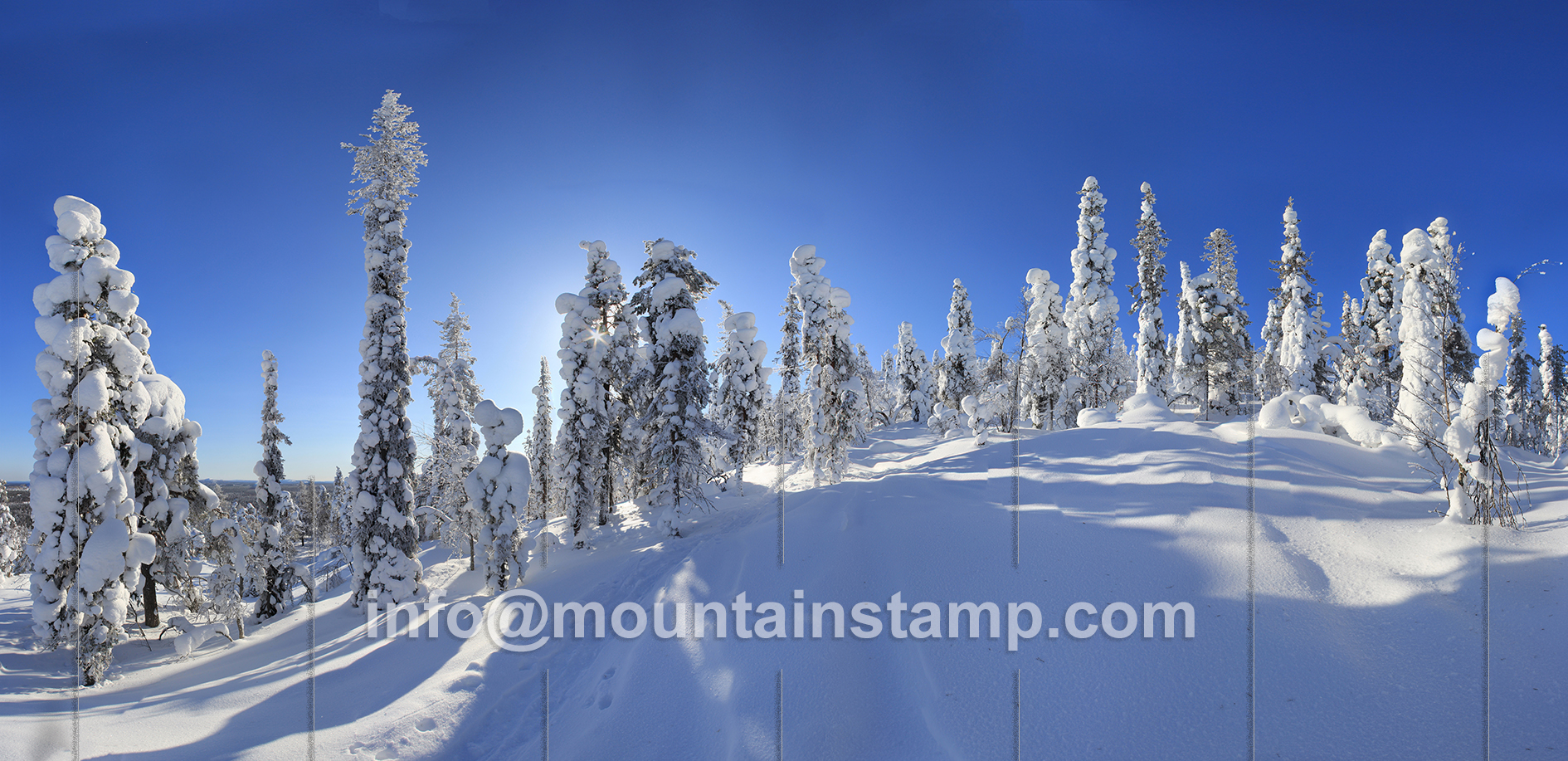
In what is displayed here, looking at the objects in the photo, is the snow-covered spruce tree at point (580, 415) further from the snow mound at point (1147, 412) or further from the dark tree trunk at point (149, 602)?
the snow mound at point (1147, 412)

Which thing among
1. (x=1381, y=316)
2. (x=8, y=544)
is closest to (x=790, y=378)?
(x=1381, y=316)

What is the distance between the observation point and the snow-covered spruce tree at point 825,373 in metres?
21.1

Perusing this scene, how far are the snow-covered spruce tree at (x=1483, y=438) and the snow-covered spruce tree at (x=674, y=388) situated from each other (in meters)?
15.3

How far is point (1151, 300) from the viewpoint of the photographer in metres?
27.8

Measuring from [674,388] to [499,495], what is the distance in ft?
18.7

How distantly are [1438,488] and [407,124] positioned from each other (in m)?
25.5

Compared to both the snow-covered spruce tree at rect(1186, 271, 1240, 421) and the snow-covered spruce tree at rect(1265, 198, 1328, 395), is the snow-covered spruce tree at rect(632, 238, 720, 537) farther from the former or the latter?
the snow-covered spruce tree at rect(1265, 198, 1328, 395)

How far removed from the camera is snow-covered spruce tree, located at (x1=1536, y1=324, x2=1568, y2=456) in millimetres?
46031

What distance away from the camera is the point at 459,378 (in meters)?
29.5

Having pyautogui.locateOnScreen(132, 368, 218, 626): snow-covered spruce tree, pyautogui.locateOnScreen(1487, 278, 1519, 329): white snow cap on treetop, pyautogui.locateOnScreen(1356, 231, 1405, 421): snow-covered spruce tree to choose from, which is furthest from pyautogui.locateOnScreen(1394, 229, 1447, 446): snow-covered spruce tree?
pyautogui.locateOnScreen(132, 368, 218, 626): snow-covered spruce tree

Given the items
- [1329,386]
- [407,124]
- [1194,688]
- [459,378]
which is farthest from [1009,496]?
[1329,386]

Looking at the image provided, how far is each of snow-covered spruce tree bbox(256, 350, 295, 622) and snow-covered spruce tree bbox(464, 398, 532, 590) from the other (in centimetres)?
868

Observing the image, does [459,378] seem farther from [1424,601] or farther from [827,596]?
[1424,601]

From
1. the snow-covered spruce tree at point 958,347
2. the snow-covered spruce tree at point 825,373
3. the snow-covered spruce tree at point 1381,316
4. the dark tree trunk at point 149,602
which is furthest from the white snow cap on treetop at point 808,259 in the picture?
the snow-covered spruce tree at point 1381,316
